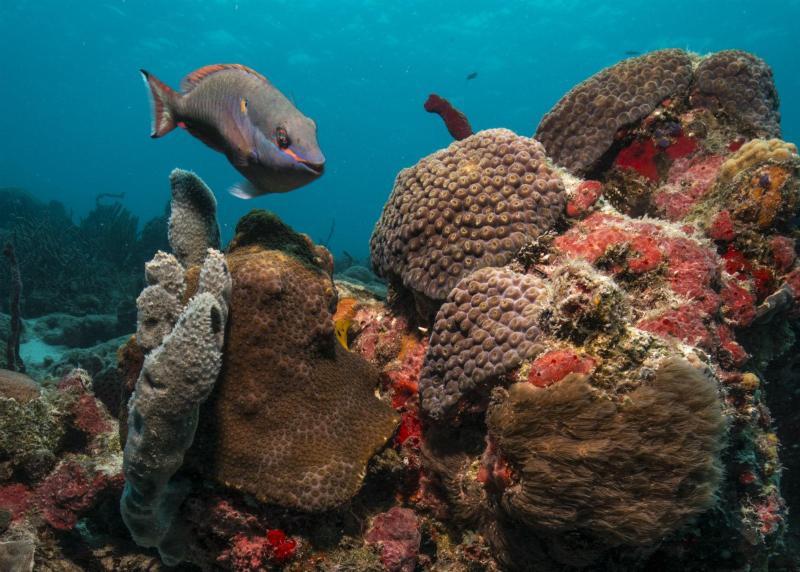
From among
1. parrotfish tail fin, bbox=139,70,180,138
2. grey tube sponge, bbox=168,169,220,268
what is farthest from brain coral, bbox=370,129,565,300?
parrotfish tail fin, bbox=139,70,180,138

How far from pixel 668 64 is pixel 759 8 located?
51.4 metres

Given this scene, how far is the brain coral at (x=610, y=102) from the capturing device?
4.48 metres

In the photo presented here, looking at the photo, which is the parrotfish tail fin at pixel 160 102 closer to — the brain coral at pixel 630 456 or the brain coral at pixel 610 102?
the brain coral at pixel 630 456

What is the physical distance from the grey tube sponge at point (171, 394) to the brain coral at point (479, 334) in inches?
51.5

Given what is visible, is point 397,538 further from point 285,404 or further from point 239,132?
point 239,132

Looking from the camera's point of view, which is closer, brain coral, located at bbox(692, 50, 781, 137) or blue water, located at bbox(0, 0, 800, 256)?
brain coral, located at bbox(692, 50, 781, 137)

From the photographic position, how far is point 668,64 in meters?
4.57

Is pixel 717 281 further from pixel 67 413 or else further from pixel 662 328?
pixel 67 413

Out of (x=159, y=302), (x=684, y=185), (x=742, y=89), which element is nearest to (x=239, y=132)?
(x=159, y=302)

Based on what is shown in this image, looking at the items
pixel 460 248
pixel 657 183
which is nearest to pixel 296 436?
pixel 460 248

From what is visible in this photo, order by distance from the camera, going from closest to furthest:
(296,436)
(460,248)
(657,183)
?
1. (296,436)
2. (460,248)
3. (657,183)

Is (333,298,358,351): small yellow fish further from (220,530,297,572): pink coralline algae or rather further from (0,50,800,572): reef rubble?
(220,530,297,572): pink coralline algae

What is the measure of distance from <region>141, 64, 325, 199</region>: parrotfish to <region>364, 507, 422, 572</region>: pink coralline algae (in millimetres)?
2106

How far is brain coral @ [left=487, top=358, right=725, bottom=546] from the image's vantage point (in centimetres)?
190
